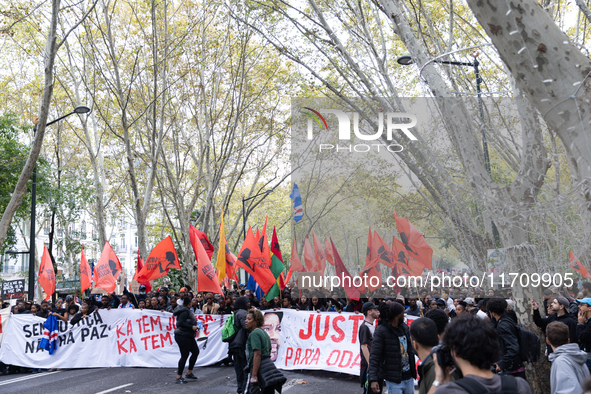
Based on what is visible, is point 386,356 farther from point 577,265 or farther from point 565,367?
point 577,265

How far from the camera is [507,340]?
497 centimetres

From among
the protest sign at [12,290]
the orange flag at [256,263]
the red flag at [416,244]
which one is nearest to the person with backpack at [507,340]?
the orange flag at [256,263]

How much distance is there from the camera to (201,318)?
34.9 ft

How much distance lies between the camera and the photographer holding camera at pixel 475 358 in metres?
2.31

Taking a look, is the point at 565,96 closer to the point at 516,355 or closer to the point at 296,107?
the point at 516,355

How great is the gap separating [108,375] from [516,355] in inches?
299

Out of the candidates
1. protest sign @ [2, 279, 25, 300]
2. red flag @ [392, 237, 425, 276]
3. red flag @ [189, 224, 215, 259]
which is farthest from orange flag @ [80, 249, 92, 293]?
red flag @ [392, 237, 425, 276]

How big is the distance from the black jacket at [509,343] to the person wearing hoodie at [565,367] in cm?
56

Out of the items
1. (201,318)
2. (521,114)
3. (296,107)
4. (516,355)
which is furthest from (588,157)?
(296,107)

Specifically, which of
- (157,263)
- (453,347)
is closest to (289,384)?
(157,263)

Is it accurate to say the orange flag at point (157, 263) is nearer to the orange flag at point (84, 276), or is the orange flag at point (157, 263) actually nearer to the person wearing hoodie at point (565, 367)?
the orange flag at point (84, 276)

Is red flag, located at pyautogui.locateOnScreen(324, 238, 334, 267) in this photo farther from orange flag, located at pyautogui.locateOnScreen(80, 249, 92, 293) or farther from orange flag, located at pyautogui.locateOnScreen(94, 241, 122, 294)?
orange flag, located at pyautogui.locateOnScreen(80, 249, 92, 293)

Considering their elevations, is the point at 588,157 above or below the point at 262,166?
below

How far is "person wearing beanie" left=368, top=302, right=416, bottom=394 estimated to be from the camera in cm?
471
